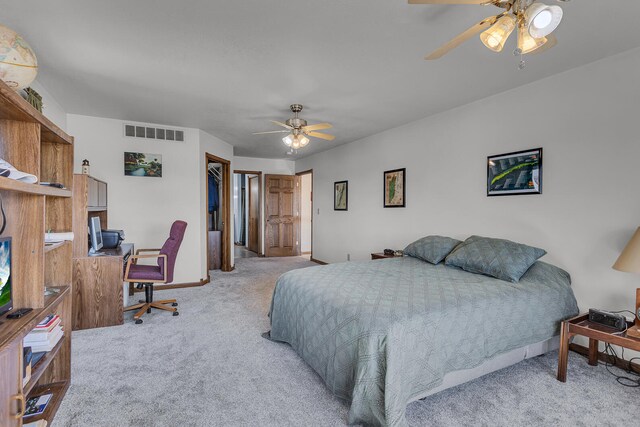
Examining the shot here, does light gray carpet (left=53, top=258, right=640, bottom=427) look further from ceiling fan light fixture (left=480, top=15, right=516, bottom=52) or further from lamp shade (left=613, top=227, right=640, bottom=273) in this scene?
ceiling fan light fixture (left=480, top=15, right=516, bottom=52)

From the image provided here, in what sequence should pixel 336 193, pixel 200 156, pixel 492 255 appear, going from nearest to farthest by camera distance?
1. pixel 492 255
2. pixel 200 156
3. pixel 336 193

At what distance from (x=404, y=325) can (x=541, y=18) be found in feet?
5.44

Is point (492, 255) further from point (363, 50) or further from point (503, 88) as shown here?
point (363, 50)

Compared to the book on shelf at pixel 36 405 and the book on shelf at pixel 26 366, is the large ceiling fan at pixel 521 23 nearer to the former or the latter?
the book on shelf at pixel 26 366

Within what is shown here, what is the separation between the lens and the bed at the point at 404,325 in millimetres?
1666

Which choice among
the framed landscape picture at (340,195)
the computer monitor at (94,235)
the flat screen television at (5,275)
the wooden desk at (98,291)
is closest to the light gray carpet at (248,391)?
the wooden desk at (98,291)

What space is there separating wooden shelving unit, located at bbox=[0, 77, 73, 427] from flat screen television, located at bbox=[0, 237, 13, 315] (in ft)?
0.18

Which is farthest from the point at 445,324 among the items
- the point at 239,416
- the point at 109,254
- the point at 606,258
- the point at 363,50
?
the point at 109,254

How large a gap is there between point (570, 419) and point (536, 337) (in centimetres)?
61

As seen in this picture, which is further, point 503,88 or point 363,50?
point 503,88

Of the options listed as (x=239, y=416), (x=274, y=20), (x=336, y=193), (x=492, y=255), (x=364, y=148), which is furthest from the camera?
(x=336, y=193)

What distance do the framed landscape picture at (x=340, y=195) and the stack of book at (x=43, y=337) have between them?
4582 mm

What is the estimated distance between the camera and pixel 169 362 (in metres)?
2.44

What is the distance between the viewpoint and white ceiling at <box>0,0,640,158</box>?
194 centimetres
